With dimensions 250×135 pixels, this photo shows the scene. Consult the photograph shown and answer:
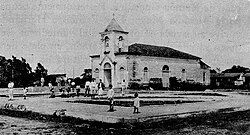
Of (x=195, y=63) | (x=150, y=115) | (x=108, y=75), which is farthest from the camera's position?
(x=195, y=63)

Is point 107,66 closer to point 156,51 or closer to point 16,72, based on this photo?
point 156,51

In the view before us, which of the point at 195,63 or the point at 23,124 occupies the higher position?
the point at 195,63

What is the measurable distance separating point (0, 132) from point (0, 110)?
1000 cm

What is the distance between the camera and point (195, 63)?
2360 inches

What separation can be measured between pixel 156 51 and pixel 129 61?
7.52 metres

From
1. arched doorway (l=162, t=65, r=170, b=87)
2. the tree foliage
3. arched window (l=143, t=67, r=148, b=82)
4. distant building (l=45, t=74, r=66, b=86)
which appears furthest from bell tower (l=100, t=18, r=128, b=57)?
the tree foliage

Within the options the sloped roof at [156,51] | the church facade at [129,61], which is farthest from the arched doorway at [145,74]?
the sloped roof at [156,51]

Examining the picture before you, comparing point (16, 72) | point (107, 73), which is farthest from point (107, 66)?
point (16, 72)

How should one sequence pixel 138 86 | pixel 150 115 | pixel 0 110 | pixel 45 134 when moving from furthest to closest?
pixel 138 86 → pixel 0 110 → pixel 150 115 → pixel 45 134

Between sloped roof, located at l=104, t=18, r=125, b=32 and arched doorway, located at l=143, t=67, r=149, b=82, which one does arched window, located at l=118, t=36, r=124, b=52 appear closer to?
sloped roof, located at l=104, t=18, r=125, b=32

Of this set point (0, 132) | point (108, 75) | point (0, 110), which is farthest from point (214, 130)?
point (108, 75)

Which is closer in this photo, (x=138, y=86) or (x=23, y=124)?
(x=23, y=124)

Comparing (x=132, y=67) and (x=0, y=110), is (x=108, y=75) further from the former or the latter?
(x=0, y=110)

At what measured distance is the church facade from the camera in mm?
48750
